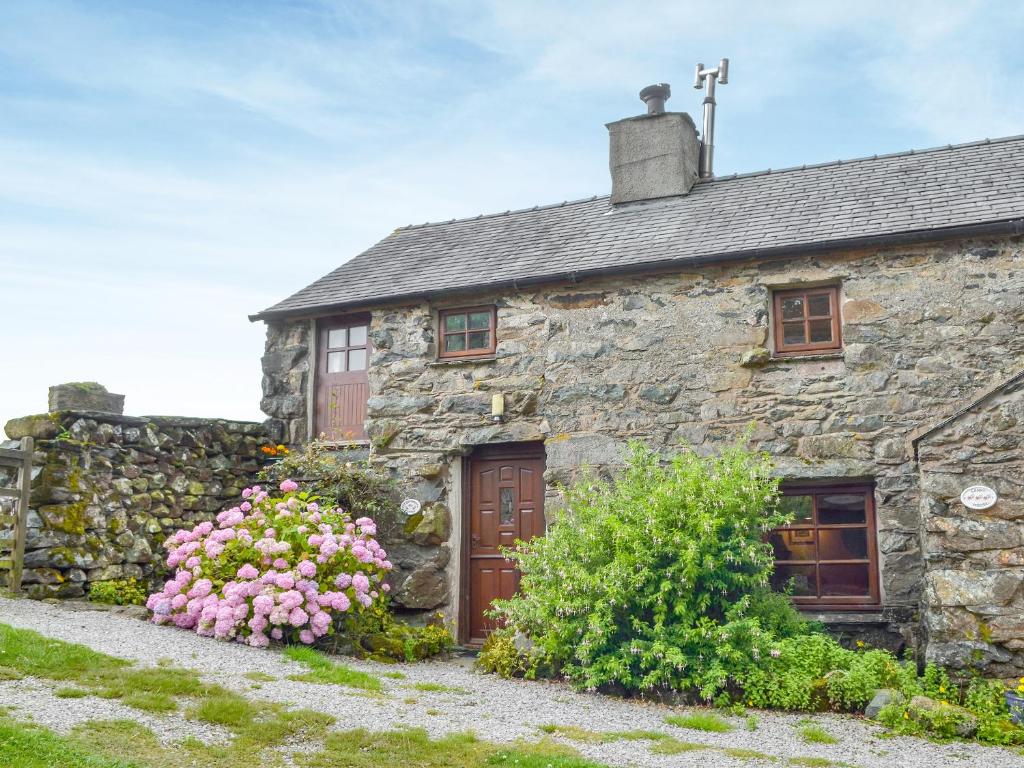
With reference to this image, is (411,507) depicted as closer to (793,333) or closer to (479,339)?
(479,339)

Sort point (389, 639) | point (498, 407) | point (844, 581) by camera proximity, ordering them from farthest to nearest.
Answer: point (498, 407) < point (389, 639) < point (844, 581)

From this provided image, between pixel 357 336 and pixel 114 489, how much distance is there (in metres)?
3.55

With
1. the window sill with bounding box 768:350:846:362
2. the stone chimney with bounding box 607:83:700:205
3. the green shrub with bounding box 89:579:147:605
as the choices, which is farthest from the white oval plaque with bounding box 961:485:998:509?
the green shrub with bounding box 89:579:147:605

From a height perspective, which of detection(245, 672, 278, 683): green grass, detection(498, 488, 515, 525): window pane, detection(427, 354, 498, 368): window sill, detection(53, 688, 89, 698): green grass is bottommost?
detection(245, 672, 278, 683): green grass

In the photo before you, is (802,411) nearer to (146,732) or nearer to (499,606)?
(499,606)

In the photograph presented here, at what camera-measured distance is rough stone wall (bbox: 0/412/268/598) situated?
9.87 m

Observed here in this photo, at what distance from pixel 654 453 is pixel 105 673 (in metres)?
5.39

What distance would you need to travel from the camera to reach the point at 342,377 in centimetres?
1256

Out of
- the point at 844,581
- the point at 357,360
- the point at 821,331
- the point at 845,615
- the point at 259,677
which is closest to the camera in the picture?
the point at 259,677

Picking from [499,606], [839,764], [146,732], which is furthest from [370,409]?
[839,764]

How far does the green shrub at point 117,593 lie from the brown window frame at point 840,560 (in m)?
6.64

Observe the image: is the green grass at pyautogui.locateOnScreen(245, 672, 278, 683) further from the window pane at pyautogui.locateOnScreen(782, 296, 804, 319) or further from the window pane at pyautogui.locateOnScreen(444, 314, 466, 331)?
the window pane at pyautogui.locateOnScreen(782, 296, 804, 319)

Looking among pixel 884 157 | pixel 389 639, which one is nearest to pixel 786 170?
pixel 884 157

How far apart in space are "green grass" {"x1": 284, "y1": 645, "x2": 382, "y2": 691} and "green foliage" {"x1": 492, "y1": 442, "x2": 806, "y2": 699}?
1684 millimetres
